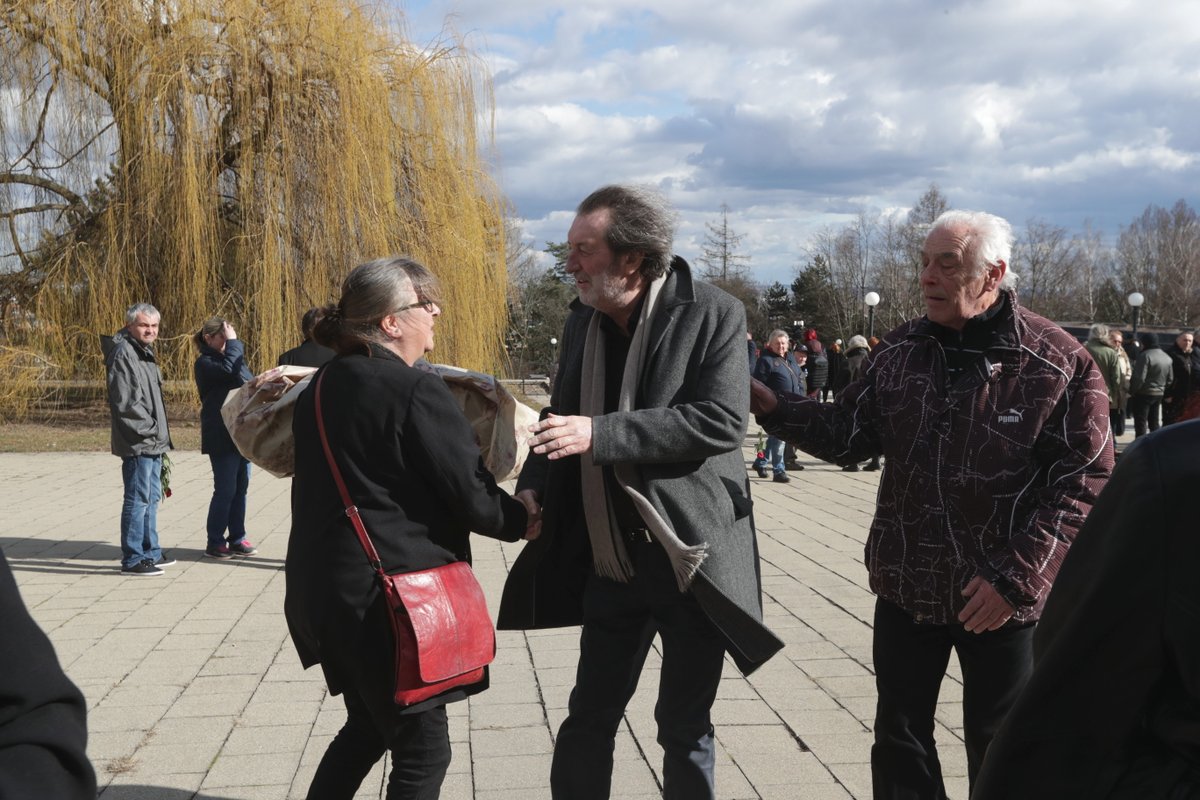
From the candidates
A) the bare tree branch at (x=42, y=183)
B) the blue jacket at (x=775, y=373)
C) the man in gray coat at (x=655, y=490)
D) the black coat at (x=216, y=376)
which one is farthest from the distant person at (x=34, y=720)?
the bare tree branch at (x=42, y=183)

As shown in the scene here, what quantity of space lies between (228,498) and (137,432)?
822 millimetres

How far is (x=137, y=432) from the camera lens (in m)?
7.64

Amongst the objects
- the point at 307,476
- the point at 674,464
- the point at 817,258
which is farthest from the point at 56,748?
the point at 817,258

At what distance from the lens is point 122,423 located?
7.67m

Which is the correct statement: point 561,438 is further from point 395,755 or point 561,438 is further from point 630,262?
point 395,755

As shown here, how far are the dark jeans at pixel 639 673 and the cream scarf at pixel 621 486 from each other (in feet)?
0.20

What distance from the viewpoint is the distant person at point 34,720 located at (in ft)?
3.78

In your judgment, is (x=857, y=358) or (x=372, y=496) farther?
(x=857, y=358)

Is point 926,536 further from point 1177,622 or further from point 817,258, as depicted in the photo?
point 817,258

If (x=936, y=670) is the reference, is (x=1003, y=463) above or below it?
above

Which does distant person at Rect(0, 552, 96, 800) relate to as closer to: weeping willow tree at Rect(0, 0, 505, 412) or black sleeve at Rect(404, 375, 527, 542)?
black sleeve at Rect(404, 375, 527, 542)

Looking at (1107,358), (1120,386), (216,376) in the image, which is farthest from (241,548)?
(1120,386)

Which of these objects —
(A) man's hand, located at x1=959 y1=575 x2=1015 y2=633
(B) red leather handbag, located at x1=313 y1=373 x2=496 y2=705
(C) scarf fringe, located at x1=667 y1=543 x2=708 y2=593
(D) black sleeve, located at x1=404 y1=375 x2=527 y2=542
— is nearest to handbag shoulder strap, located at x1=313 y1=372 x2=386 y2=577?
(B) red leather handbag, located at x1=313 y1=373 x2=496 y2=705

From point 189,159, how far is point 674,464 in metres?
15.9
